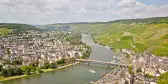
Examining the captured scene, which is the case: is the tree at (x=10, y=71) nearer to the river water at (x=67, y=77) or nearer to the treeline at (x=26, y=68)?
the treeline at (x=26, y=68)

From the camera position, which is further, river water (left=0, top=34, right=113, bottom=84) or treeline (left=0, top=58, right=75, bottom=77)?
treeline (left=0, top=58, right=75, bottom=77)

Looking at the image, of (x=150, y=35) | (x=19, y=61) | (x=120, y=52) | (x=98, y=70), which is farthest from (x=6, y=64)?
(x=150, y=35)

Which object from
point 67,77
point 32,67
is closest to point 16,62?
point 32,67

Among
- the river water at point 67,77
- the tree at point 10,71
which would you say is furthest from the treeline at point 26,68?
the river water at point 67,77

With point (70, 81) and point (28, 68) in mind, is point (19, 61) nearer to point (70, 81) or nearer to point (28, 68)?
point (28, 68)

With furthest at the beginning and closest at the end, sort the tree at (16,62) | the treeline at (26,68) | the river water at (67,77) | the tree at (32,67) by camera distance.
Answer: the tree at (16,62) < the tree at (32,67) < the treeline at (26,68) < the river water at (67,77)

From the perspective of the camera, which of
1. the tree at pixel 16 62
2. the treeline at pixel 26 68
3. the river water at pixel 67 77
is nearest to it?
the river water at pixel 67 77

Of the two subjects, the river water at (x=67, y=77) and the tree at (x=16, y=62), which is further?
the tree at (x=16, y=62)

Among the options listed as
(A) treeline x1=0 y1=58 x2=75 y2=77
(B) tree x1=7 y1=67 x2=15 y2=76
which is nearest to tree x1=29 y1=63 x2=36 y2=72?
(A) treeline x1=0 y1=58 x2=75 y2=77

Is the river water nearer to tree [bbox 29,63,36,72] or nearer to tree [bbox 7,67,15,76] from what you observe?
tree [bbox 29,63,36,72]

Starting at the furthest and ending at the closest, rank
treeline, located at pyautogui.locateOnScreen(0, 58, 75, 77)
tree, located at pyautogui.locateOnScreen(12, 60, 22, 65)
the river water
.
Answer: tree, located at pyautogui.locateOnScreen(12, 60, 22, 65) < treeline, located at pyautogui.locateOnScreen(0, 58, 75, 77) < the river water

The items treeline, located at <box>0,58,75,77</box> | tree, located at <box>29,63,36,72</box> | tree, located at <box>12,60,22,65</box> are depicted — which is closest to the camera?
treeline, located at <box>0,58,75,77</box>
